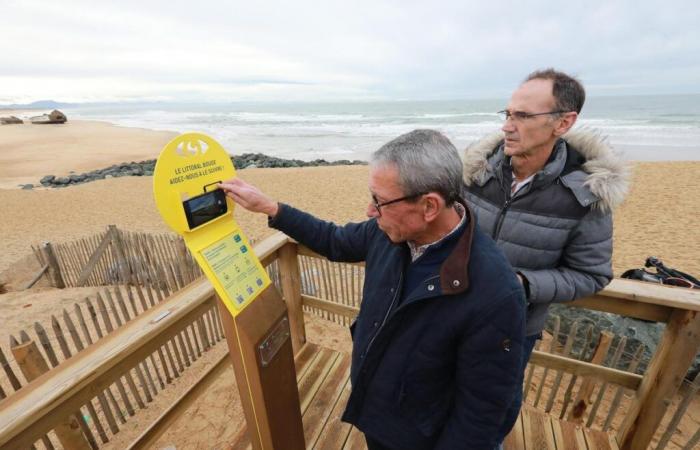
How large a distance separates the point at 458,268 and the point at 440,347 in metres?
0.29

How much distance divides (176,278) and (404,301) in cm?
376

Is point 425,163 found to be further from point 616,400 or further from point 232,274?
point 616,400

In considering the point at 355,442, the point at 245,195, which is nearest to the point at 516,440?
the point at 355,442

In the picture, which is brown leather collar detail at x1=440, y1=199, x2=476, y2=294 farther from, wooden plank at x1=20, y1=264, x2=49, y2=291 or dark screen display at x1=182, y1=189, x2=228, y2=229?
wooden plank at x1=20, y1=264, x2=49, y2=291

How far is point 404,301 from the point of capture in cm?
123

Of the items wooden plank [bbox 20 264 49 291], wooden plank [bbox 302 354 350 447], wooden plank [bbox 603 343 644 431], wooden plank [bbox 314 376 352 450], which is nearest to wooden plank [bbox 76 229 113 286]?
wooden plank [bbox 20 264 49 291]

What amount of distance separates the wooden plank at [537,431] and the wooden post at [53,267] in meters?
7.16

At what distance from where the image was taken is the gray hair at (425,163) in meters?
1.09

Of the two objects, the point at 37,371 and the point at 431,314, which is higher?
the point at 431,314

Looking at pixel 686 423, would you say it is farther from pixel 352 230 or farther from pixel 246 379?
pixel 246 379

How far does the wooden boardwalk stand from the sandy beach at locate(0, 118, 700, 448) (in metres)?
1.65

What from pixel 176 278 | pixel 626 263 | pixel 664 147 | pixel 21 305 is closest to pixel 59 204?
pixel 21 305

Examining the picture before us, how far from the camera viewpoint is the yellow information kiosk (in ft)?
4.06

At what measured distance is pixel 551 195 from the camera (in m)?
1.58
